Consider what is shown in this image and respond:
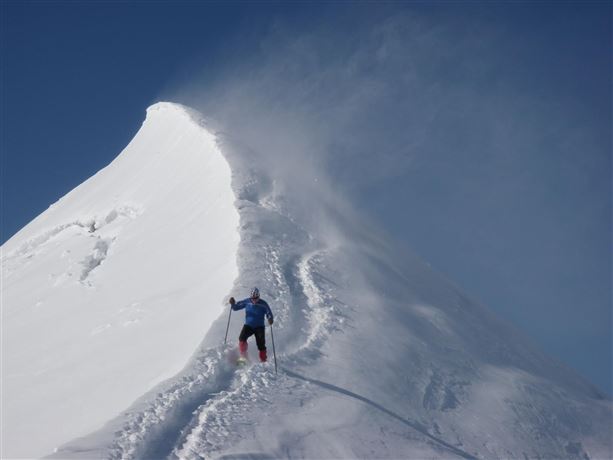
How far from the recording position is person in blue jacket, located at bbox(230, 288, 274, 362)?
1288cm

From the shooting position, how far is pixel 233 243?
1844 centimetres

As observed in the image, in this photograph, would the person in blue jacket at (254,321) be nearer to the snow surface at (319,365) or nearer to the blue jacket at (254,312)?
the blue jacket at (254,312)

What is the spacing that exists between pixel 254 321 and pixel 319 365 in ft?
4.75

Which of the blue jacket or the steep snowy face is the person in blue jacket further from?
the steep snowy face

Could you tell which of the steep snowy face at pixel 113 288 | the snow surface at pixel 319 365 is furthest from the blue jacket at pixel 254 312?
the steep snowy face at pixel 113 288

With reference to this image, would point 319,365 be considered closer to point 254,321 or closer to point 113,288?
point 254,321

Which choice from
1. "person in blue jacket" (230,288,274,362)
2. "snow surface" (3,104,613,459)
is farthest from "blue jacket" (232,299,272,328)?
"snow surface" (3,104,613,459)

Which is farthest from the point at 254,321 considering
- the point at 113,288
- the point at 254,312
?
the point at 113,288

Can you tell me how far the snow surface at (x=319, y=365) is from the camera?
10805mm

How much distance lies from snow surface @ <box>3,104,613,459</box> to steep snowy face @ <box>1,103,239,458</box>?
11 cm

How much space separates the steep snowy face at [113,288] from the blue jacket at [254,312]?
0.94m

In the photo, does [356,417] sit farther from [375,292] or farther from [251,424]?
[375,292]

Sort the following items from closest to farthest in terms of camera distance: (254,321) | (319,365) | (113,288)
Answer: (254,321)
(319,365)
(113,288)

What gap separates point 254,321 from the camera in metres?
13.3
